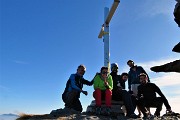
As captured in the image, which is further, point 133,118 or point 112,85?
point 112,85

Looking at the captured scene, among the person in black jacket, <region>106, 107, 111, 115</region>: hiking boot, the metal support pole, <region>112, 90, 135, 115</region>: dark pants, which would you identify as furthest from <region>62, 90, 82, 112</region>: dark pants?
the metal support pole

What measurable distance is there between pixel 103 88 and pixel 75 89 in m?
0.95

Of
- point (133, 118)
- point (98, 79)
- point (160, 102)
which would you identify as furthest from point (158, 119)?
point (98, 79)

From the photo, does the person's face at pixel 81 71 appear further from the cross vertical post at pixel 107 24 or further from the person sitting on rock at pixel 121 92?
the cross vertical post at pixel 107 24

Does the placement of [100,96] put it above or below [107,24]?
below

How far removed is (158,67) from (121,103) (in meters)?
2.20

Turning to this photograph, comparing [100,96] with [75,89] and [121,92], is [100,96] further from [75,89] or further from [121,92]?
[75,89]

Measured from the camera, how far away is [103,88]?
10.0 metres

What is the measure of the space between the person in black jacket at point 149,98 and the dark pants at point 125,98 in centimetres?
60

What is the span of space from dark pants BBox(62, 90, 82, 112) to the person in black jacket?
1.95 m

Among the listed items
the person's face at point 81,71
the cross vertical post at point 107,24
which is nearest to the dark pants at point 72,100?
the person's face at point 81,71

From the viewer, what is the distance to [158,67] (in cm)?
874

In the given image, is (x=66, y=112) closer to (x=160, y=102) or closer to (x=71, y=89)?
(x=71, y=89)

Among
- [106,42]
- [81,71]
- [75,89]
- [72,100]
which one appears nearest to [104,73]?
[81,71]
